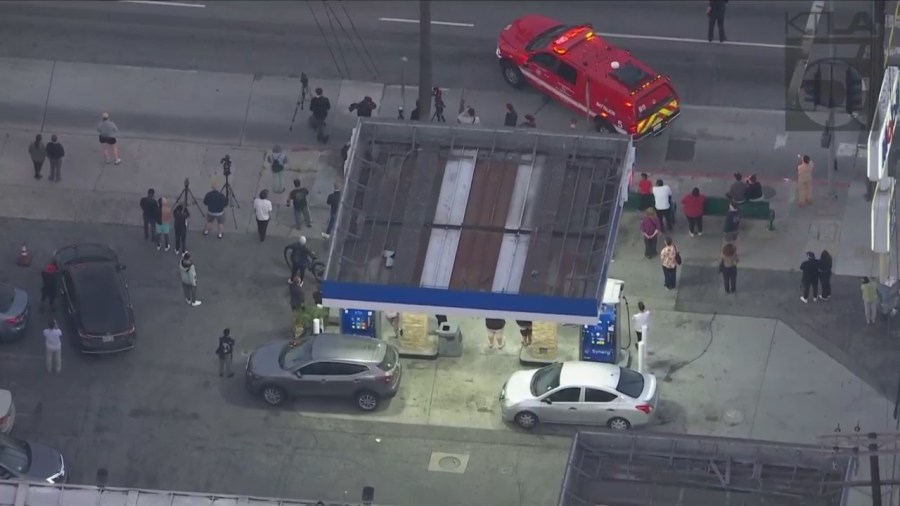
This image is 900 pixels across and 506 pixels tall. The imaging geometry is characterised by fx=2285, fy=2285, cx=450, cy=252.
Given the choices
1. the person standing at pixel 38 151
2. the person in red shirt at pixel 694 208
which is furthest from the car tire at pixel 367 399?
the person standing at pixel 38 151

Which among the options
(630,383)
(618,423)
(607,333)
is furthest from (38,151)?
(618,423)

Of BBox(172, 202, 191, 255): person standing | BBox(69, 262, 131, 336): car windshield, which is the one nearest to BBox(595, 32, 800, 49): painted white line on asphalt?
BBox(172, 202, 191, 255): person standing

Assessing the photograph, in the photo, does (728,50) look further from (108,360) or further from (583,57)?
(108,360)

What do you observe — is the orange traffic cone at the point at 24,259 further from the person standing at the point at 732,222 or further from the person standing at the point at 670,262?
the person standing at the point at 732,222

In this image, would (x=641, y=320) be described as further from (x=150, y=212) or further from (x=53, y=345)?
(x=53, y=345)

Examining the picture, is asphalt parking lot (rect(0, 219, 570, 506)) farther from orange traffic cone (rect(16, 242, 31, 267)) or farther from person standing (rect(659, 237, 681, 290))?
person standing (rect(659, 237, 681, 290))
